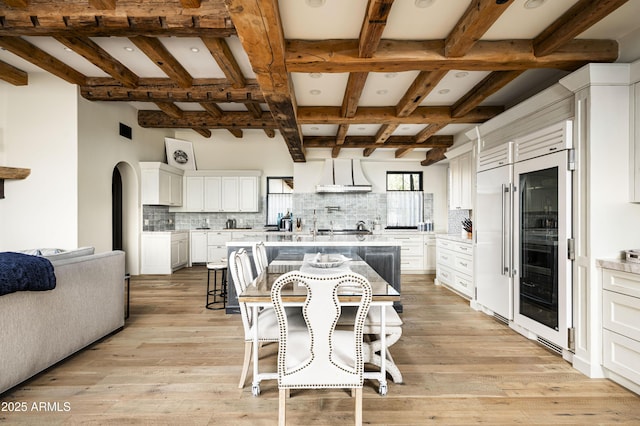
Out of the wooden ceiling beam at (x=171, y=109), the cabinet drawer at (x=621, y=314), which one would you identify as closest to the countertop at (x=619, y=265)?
the cabinet drawer at (x=621, y=314)

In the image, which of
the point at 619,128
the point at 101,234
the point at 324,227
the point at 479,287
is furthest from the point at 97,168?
the point at 619,128

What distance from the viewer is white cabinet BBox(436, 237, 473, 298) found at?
4.70 metres

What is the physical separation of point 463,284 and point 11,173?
21.2 feet

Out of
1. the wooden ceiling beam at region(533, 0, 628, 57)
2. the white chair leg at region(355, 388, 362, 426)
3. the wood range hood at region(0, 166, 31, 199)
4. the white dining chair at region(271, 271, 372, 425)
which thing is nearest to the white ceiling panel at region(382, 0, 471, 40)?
the wooden ceiling beam at region(533, 0, 628, 57)

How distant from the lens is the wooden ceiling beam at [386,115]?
15.1ft

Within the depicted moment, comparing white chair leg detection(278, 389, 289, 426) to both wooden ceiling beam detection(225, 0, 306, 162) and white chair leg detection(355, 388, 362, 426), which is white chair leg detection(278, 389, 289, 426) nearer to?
white chair leg detection(355, 388, 362, 426)

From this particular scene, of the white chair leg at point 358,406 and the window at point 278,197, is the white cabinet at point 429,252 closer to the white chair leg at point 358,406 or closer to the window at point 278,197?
the window at point 278,197

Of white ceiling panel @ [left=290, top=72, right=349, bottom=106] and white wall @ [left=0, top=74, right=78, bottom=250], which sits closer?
white ceiling panel @ [left=290, top=72, right=349, bottom=106]

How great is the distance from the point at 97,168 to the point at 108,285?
2.74 metres

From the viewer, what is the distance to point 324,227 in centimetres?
763

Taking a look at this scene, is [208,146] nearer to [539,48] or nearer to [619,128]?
[539,48]

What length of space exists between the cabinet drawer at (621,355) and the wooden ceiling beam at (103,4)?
15.5ft

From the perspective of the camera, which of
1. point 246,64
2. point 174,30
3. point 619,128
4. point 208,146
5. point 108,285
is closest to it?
point 619,128

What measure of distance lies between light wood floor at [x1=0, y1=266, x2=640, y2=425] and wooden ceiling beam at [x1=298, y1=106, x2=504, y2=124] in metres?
2.77
